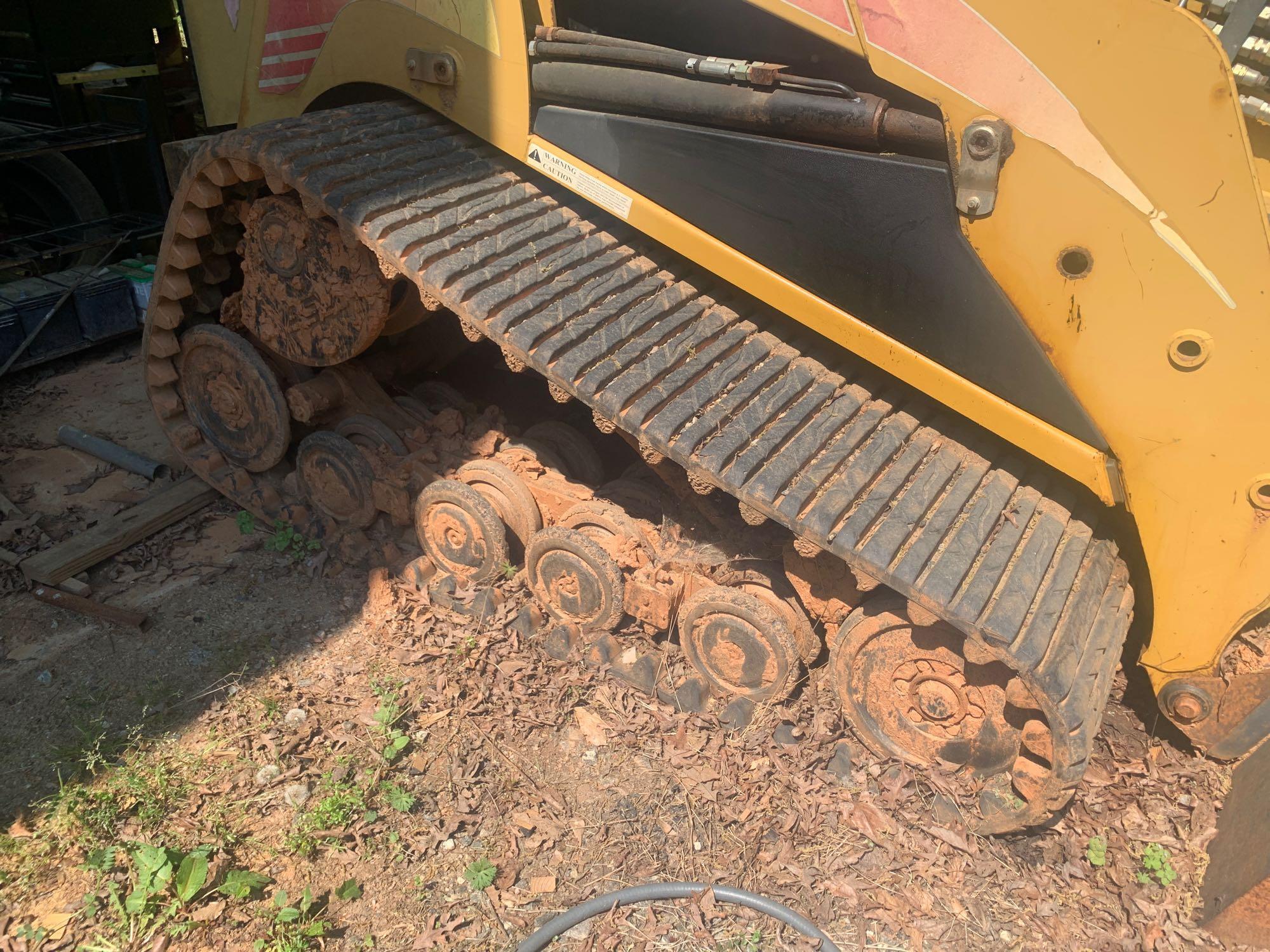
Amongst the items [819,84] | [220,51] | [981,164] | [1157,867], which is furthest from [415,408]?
[1157,867]

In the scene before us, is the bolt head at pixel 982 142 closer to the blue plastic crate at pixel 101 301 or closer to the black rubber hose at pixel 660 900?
the black rubber hose at pixel 660 900

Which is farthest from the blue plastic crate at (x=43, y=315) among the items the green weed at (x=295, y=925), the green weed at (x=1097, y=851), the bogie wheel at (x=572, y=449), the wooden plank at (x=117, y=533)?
the green weed at (x=1097, y=851)

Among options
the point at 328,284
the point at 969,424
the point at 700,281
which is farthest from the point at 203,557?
the point at 969,424

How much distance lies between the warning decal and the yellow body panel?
330 millimetres

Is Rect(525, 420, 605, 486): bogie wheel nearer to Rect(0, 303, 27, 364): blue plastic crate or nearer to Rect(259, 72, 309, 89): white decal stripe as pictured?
Rect(259, 72, 309, 89): white decal stripe

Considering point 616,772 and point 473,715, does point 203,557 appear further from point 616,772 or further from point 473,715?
point 616,772

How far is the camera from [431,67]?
3.17 m

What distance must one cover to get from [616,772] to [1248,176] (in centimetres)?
234

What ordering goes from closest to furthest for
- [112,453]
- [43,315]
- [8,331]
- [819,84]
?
[819,84] → [112,453] → [8,331] → [43,315]

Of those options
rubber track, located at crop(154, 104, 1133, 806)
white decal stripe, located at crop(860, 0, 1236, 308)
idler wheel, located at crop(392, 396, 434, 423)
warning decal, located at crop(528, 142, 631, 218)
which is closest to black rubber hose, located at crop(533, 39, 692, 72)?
warning decal, located at crop(528, 142, 631, 218)

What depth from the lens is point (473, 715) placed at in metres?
3.27

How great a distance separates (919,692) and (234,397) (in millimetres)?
2826

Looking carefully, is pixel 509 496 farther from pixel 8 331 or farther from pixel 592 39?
pixel 8 331

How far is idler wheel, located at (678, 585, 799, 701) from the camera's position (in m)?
3.04
